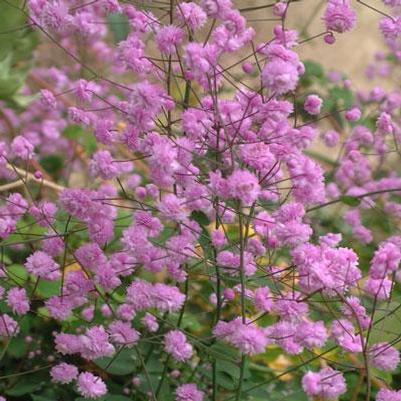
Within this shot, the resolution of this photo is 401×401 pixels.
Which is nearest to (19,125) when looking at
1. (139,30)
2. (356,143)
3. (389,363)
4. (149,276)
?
(149,276)

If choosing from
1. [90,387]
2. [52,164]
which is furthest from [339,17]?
[52,164]

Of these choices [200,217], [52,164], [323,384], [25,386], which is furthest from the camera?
[52,164]

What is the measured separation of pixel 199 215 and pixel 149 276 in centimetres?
45

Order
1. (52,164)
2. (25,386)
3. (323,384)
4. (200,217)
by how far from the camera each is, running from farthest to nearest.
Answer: (52,164)
(25,386)
(200,217)
(323,384)

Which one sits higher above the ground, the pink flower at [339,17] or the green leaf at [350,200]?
the pink flower at [339,17]

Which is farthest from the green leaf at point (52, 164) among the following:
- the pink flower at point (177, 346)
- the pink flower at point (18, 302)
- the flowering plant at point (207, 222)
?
the pink flower at point (177, 346)

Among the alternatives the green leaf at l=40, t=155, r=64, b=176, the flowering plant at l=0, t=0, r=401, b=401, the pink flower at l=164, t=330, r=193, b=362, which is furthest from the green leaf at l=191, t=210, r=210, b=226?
the green leaf at l=40, t=155, r=64, b=176

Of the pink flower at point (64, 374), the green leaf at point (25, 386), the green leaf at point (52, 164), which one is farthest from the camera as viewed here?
the green leaf at point (52, 164)

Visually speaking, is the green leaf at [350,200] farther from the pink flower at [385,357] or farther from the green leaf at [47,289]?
the green leaf at [47,289]

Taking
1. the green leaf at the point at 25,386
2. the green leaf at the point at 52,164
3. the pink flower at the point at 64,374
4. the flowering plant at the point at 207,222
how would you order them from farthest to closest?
the green leaf at the point at 52,164 < the green leaf at the point at 25,386 < the pink flower at the point at 64,374 < the flowering plant at the point at 207,222

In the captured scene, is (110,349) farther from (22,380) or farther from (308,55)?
(308,55)

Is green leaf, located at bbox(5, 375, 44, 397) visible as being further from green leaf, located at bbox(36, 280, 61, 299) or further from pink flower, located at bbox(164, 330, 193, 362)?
pink flower, located at bbox(164, 330, 193, 362)

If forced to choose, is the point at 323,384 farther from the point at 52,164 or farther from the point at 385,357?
the point at 52,164

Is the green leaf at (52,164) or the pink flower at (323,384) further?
the green leaf at (52,164)
